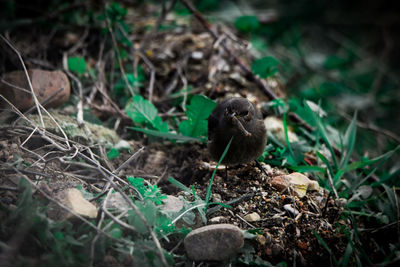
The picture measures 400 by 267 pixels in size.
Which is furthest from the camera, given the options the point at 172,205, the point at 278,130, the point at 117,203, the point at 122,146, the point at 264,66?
the point at 264,66

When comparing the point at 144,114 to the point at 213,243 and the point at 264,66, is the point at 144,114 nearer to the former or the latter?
the point at 264,66

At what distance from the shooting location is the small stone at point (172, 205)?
6.39 ft

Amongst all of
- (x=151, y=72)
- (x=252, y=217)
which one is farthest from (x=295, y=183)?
(x=151, y=72)

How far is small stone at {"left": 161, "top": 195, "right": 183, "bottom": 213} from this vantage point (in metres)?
1.95

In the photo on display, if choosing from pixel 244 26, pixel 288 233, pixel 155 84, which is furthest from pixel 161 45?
pixel 288 233

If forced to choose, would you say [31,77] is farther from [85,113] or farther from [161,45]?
[161,45]

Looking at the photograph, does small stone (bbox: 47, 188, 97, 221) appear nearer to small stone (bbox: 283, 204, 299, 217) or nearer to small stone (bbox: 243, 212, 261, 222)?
small stone (bbox: 243, 212, 261, 222)

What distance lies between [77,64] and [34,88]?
2.32 ft

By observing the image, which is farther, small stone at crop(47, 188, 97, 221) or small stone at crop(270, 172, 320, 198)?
small stone at crop(270, 172, 320, 198)

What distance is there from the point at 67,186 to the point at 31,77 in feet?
3.73

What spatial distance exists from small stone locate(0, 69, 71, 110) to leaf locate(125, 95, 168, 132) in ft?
1.94

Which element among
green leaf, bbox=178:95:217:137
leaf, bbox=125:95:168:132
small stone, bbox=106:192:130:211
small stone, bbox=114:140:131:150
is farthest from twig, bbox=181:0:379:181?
small stone, bbox=106:192:130:211

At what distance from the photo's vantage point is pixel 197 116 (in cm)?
268

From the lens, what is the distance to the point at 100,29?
359cm
